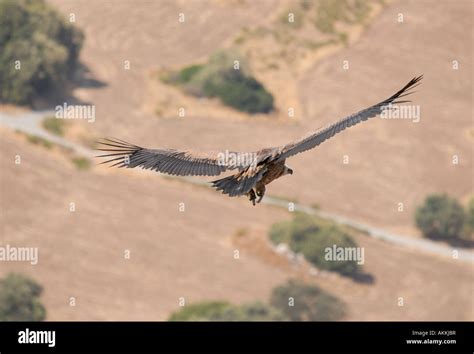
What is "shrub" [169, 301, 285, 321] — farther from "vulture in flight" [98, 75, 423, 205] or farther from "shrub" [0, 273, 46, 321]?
"vulture in flight" [98, 75, 423, 205]

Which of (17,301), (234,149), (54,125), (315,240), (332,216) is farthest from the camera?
(54,125)

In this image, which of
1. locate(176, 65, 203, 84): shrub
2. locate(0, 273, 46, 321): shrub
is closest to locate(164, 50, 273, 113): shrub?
locate(176, 65, 203, 84): shrub

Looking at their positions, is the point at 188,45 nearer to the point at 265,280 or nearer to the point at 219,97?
the point at 219,97

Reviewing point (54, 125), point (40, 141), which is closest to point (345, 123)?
point (40, 141)

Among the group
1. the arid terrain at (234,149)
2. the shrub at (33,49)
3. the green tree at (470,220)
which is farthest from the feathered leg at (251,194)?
the shrub at (33,49)

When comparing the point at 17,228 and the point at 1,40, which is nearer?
the point at 17,228

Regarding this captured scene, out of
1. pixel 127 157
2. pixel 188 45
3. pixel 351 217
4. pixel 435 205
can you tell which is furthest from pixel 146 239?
pixel 127 157

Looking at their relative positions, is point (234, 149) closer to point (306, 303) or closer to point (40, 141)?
point (40, 141)
